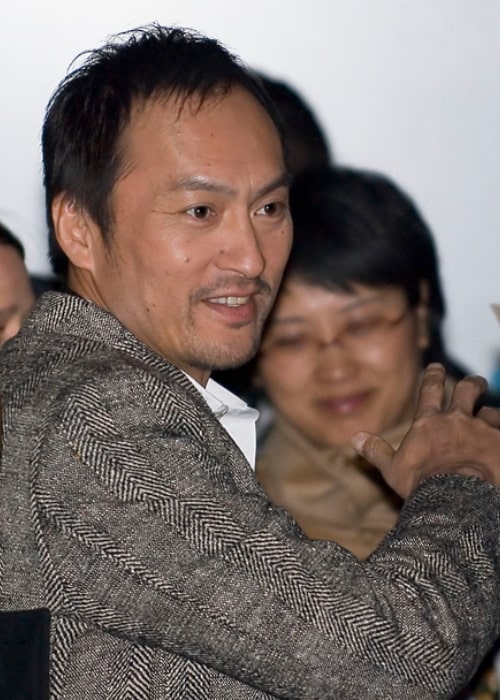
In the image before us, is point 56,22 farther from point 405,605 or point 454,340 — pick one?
point 405,605

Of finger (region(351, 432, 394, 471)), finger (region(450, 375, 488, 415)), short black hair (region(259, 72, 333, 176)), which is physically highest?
short black hair (region(259, 72, 333, 176))

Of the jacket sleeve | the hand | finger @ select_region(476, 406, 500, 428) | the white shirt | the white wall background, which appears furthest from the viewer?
the white wall background

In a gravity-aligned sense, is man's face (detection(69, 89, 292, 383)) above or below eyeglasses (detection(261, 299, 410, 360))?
above

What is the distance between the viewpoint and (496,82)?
1730mm

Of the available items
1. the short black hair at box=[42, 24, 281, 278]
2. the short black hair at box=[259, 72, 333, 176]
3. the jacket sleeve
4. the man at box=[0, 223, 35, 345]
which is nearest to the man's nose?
the short black hair at box=[42, 24, 281, 278]

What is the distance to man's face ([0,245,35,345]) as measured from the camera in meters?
1.76

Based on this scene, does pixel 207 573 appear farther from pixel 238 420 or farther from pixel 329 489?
pixel 329 489

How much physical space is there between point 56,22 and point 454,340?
2.37 feet

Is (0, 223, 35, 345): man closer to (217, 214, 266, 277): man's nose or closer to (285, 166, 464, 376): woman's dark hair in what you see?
(285, 166, 464, 376): woman's dark hair

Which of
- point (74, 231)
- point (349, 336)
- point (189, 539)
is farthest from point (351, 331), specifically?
A: point (189, 539)

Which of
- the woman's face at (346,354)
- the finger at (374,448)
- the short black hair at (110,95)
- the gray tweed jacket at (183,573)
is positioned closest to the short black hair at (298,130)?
the woman's face at (346,354)

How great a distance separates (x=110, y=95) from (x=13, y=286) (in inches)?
20.7

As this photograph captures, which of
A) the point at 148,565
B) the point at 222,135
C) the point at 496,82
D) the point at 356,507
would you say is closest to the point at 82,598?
the point at 148,565

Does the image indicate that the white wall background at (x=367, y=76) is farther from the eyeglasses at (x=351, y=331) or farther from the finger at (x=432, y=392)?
the finger at (x=432, y=392)
